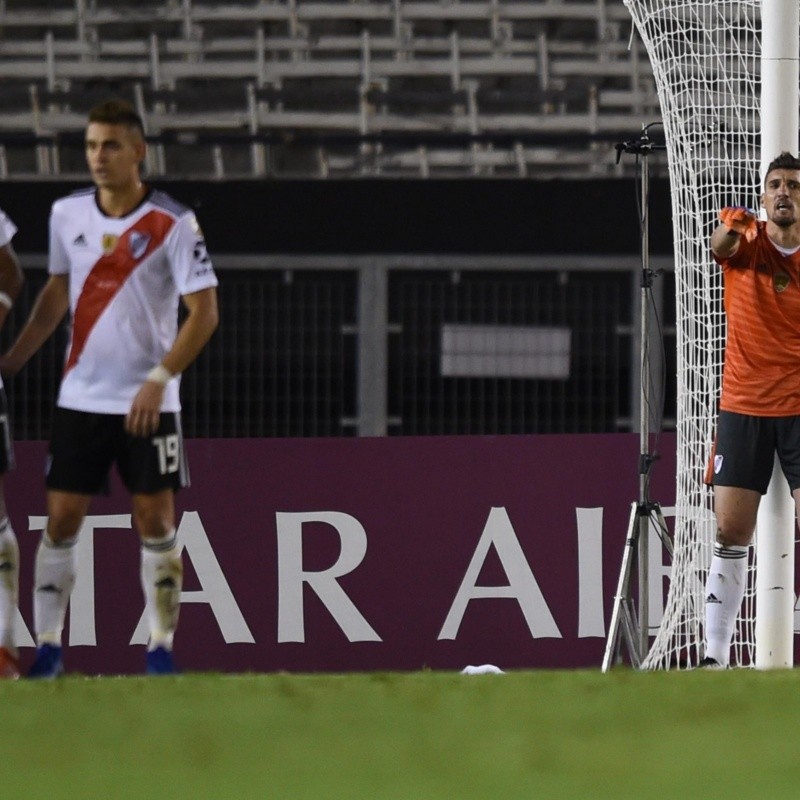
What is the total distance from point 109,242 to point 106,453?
24.6 inches

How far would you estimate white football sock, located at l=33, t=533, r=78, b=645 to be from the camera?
4785mm

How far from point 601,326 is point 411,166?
2.40 metres

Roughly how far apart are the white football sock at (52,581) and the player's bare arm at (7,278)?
2.33 feet

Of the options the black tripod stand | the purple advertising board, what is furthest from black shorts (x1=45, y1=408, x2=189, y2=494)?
the purple advertising board

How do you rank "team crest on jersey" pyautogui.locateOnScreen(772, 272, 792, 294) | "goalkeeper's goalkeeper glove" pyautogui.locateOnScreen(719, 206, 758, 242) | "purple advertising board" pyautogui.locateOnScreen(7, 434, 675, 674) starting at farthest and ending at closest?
"purple advertising board" pyautogui.locateOnScreen(7, 434, 675, 674) < "team crest on jersey" pyautogui.locateOnScreen(772, 272, 792, 294) < "goalkeeper's goalkeeper glove" pyautogui.locateOnScreen(719, 206, 758, 242)

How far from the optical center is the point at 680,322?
6617 mm

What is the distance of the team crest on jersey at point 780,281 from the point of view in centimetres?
549

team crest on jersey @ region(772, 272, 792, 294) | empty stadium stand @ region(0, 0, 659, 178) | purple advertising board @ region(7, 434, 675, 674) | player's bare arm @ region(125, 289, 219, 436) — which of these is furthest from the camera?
empty stadium stand @ region(0, 0, 659, 178)

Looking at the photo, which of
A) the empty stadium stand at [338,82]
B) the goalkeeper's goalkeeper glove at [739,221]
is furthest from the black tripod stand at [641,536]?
the empty stadium stand at [338,82]

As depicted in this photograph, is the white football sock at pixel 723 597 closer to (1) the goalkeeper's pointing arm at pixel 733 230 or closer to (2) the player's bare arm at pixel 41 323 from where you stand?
(1) the goalkeeper's pointing arm at pixel 733 230

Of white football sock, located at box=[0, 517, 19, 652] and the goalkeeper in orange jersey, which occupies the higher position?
the goalkeeper in orange jersey

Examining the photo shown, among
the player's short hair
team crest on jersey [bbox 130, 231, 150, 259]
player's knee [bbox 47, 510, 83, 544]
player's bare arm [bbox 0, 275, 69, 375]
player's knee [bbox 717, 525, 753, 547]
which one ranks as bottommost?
player's knee [bbox 717, 525, 753, 547]

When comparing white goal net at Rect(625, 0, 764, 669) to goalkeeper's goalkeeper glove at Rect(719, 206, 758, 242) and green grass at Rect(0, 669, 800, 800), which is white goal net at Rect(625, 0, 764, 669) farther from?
green grass at Rect(0, 669, 800, 800)

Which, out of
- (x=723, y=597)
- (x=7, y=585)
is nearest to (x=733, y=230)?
(x=723, y=597)
